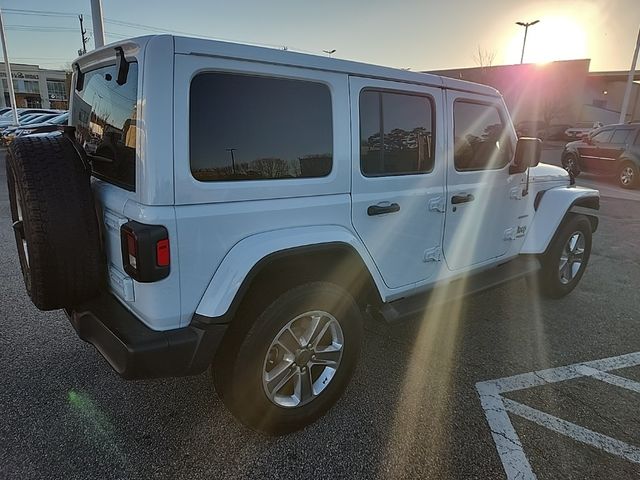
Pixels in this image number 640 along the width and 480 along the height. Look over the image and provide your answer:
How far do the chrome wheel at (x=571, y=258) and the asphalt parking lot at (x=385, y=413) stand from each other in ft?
2.18

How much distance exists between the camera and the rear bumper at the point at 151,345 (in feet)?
6.27

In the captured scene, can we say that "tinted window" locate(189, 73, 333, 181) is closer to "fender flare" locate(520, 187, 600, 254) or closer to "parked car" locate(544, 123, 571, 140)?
"fender flare" locate(520, 187, 600, 254)

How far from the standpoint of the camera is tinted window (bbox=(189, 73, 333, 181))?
1.92 m

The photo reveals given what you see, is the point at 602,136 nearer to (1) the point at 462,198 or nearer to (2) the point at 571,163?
(2) the point at 571,163

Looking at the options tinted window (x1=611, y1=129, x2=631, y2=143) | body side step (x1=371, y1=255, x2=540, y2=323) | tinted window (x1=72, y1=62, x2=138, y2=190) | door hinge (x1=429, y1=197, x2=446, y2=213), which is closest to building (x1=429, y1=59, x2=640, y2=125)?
tinted window (x1=611, y1=129, x2=631, y2=143)

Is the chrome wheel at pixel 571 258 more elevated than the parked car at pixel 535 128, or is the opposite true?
the parked car at pixel 535 128

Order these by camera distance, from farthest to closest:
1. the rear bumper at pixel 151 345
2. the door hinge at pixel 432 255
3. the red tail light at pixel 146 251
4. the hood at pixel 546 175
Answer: the hood at pixel 546 175, the door hinge at pixel 432 255, the rear bumper at pixel 151 345, the red tail light at pixel 146 251

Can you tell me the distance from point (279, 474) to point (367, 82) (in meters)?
2.15

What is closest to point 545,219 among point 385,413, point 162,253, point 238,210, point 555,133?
point 385,413

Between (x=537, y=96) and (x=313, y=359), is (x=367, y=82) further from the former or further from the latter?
(x=537, y=96)

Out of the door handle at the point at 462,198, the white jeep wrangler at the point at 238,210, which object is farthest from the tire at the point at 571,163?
the white jeep wrangler at the point at 238,210

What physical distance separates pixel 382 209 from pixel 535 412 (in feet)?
→ 5.14

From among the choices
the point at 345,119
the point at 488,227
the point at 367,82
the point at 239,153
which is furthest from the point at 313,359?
the point at 488,227

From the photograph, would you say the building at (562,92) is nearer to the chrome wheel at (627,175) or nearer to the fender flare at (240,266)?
the chrome wheel at (627,175)
